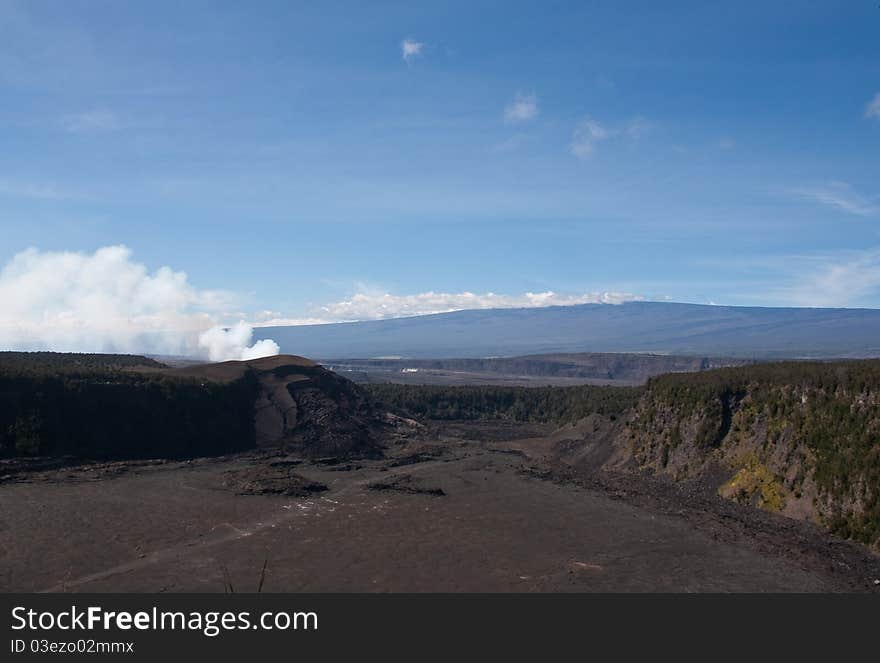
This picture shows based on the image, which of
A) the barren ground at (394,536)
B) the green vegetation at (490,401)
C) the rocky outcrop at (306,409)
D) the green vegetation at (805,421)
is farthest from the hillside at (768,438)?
the green vegetation at (490,401)

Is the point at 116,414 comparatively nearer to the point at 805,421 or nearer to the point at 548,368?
the point at 805,421

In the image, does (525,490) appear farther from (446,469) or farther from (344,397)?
(344,397)

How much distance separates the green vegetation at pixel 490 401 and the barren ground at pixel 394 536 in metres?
31.4

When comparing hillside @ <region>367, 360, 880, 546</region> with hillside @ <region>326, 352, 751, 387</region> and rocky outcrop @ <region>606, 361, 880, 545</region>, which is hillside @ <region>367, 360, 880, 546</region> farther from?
hillside @ <region>326, 352, 751, 387</region>

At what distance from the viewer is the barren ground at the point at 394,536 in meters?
22.4

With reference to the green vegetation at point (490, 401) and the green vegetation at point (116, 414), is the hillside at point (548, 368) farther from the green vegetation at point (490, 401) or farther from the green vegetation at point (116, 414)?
the green vegetation at point (116, 414)

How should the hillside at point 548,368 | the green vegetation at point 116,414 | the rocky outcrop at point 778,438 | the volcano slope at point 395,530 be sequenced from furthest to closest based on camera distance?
1. the hillside at point 548,368
2. the green vegetation at point 116,414
3. the rocky outcrop at point 778,438
4. the volcano slope at point 395,530

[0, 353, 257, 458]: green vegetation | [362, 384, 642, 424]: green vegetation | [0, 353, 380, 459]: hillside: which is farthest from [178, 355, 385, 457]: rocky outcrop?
[362, 384, 642, 424]: green vegetation

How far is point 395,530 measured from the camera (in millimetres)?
28812

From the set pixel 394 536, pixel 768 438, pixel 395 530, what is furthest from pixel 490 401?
pixel 394 536
